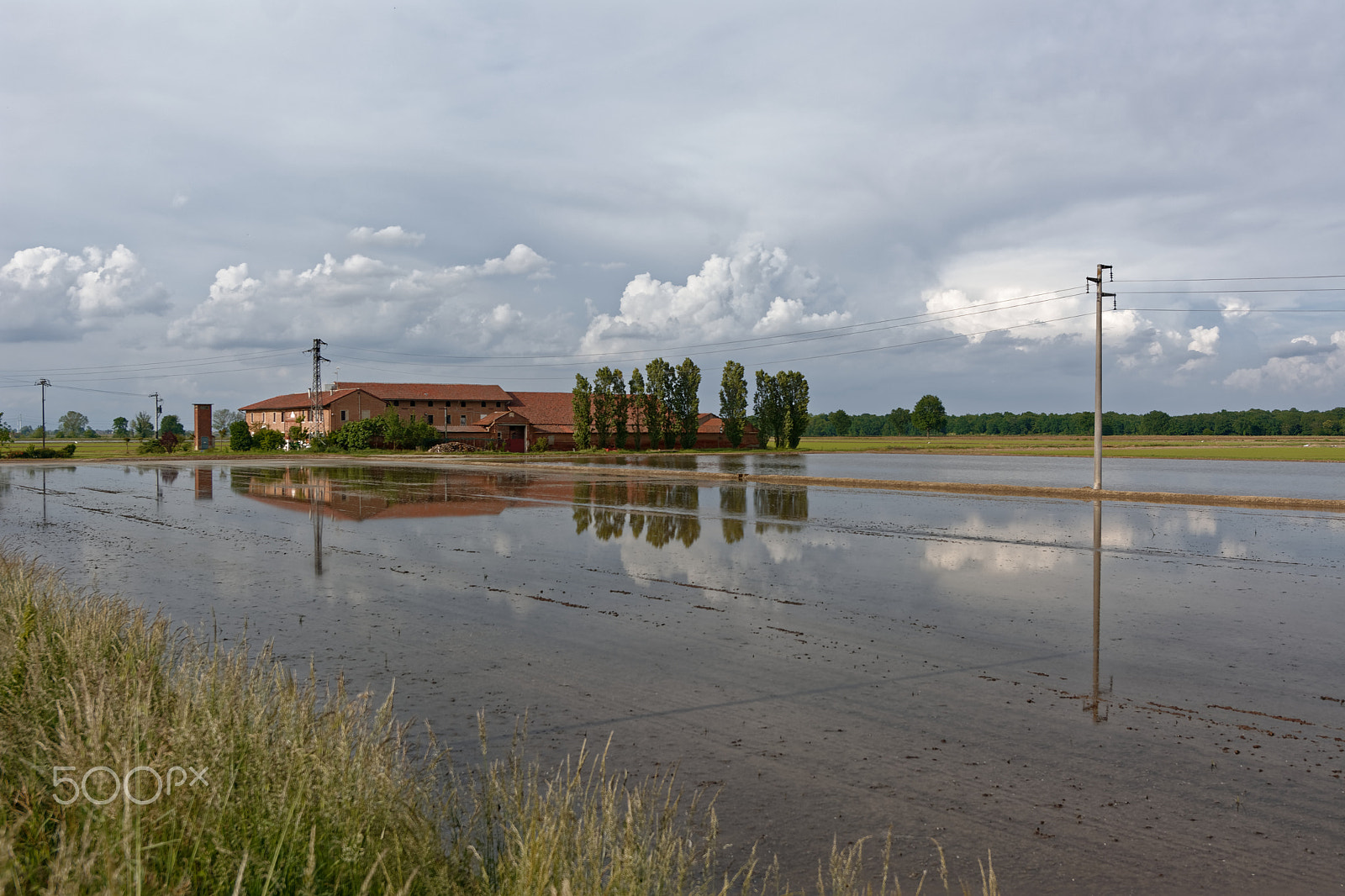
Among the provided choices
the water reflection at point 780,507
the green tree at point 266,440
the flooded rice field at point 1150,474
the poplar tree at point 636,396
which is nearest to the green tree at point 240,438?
the green tree at point 266,440

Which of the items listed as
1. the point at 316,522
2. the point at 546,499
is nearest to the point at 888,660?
the point at 316,522

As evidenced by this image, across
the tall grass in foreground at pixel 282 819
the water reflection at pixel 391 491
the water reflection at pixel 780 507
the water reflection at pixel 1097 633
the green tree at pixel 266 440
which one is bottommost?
the water reflection at pixel 1097 633

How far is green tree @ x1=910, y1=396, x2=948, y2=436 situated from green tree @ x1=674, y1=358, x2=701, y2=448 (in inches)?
3846

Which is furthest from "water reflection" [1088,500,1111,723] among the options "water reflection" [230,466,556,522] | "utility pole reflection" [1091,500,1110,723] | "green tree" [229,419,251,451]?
"green tree" [229,419,251,451]

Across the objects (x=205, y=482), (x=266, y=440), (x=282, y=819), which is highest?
(x=266, y=440)

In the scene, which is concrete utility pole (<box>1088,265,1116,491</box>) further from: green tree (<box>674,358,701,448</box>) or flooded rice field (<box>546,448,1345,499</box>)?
green tree (<box>674,358,701,448</box>)

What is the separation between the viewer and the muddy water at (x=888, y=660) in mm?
4914

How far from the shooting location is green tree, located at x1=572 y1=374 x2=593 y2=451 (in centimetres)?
9281

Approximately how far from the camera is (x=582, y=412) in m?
92.9

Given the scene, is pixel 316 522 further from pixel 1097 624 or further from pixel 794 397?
pixel 794 397

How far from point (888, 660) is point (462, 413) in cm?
10417

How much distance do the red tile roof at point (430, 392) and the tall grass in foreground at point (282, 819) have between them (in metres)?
102

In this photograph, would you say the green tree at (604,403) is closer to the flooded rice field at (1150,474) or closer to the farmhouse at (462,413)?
the farmhouse at (462,413)

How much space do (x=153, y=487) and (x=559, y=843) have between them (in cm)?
3702
